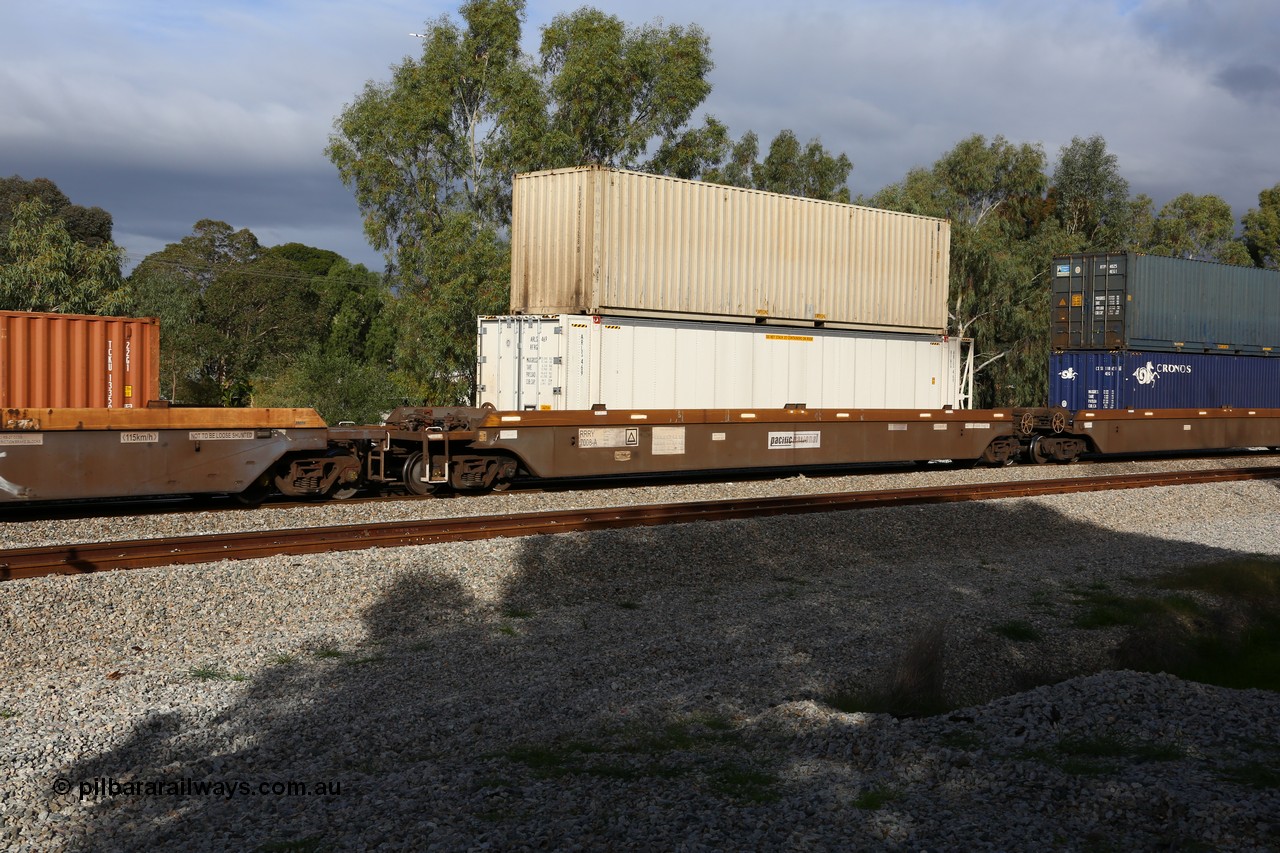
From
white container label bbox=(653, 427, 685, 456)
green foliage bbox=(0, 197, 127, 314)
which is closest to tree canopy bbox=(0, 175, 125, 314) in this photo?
green foliage bbox=(0, 197, 127, 314)

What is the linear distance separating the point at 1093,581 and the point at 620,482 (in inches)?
385

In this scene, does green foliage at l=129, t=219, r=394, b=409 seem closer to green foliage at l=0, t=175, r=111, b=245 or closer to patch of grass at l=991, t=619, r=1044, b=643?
green foliage at l=0, t=175, r=111, b=245

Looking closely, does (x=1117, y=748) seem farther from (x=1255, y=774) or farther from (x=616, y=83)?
(x=616, y=83)

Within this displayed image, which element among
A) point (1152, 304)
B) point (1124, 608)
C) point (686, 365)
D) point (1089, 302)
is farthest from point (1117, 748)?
point (1152, 304)

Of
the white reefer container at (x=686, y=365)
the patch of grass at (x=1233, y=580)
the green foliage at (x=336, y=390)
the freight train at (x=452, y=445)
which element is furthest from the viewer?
the green foliage at (x=336, y=390)

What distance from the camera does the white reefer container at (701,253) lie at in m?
17.1

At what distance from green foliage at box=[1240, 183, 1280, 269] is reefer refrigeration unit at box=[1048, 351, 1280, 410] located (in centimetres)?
4958

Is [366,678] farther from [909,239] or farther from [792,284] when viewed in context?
[909,239]

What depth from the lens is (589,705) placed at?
21.6 feet

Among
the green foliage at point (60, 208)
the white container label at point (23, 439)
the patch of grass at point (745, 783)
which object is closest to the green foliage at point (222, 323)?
the green foliage at point (60, 208)

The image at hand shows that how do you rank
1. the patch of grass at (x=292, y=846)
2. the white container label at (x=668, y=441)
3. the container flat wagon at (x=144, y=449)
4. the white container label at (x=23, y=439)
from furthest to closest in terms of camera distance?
1. the white container label at (x=668, y=441)
2. the container flat wagon at (x=144, y=449)
3. the white container label at (x=23, y=439)
4. the patch of grass at (x=292, y=846)

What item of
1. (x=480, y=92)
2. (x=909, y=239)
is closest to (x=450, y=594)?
(x=909, y=239)

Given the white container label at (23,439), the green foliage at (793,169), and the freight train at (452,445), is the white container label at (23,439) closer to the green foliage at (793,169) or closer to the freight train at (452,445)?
the freight train at (452,445)

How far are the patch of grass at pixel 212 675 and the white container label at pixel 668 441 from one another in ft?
35.7
